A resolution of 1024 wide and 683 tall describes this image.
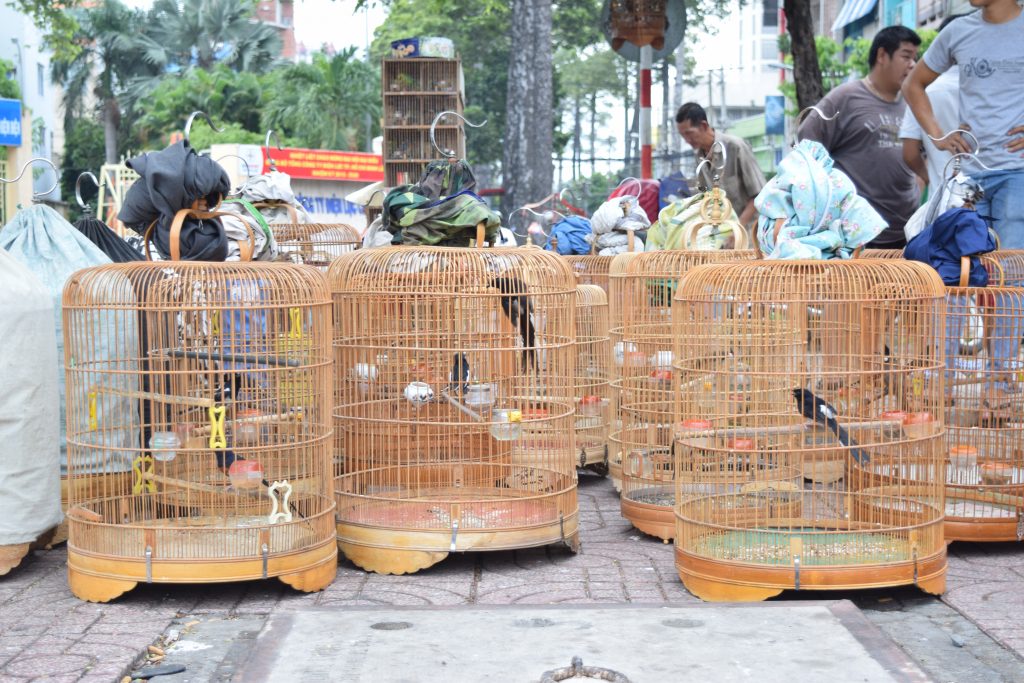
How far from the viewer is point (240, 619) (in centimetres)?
421

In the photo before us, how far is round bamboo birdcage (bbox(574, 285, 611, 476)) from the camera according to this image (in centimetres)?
668

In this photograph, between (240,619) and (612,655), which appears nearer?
(612,655)

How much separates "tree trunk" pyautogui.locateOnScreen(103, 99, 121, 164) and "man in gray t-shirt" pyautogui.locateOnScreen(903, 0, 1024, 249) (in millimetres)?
39155

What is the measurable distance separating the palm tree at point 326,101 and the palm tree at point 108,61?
295 inches

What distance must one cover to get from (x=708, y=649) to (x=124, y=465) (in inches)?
91.2

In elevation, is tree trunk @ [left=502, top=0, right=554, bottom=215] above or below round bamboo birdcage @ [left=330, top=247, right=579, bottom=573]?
above

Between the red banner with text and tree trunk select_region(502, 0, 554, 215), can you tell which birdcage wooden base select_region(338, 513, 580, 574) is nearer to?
tree trunk select_region(502, 0, 554, 215)

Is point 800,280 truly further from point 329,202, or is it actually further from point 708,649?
point 329,202

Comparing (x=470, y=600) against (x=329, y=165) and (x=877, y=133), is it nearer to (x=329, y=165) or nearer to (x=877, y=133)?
(x=877, y=133)

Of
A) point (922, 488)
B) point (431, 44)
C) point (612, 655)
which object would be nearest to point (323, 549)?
point (612, 655)

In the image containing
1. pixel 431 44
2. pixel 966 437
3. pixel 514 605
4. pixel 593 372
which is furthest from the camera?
pixel 431 44

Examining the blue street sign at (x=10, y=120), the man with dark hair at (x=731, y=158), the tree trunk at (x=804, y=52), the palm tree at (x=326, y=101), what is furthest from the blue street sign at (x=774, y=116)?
the man with dark hair at (x=731, y=158)

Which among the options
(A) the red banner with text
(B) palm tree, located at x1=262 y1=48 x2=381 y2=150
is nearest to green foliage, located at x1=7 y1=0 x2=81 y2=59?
(A) the red banner with text

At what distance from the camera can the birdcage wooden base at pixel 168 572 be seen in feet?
14.1
